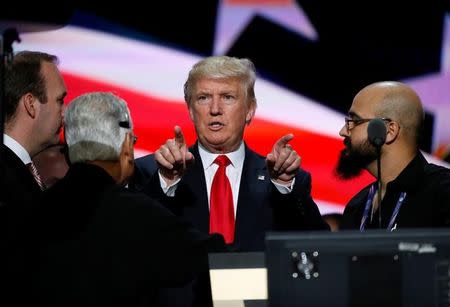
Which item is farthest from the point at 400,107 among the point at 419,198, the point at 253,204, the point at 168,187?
the point at 168,187

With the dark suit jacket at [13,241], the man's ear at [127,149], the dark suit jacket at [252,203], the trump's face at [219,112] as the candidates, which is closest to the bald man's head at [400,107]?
the dark suit jacket at [252,203]

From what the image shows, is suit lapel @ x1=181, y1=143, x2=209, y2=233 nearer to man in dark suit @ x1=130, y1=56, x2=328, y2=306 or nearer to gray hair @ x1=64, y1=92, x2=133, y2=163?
man in dark suit @ x1=130, y1=56, x2=328, y2=306

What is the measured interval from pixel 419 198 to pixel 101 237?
1.24 metres

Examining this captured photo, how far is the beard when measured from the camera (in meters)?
2.86

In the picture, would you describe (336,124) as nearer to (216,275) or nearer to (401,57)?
(401,57)

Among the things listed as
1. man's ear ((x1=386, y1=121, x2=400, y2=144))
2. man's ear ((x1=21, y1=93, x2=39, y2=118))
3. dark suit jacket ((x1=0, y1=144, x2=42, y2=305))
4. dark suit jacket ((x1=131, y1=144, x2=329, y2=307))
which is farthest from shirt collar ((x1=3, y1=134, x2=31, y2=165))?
man's ear ((x1=386, y1=121, x2=400, y2=144))

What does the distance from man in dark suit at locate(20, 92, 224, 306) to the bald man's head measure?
3.53 feet

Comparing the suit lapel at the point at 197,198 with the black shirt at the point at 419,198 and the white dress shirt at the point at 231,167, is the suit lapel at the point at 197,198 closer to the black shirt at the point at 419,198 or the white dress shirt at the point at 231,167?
the white dress shirt at the point at 231,167

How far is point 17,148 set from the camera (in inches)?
108

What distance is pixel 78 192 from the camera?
195 centimetres

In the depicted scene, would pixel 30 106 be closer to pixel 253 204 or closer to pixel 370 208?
pixel 253 204

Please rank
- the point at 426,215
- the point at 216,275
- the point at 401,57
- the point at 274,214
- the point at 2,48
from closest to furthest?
the point at 216,275 < the point at 2,48 < the point at 426,215 < the point at 274,214 < the point at 401,57

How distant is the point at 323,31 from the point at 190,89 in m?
1.10

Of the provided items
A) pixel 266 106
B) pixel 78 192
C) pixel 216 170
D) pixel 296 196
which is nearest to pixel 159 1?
pixel 266 106
